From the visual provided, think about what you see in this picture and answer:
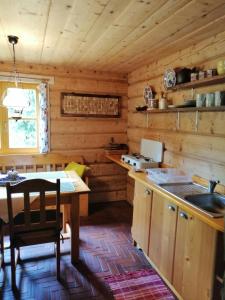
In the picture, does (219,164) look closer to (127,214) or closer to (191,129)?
(191,129)

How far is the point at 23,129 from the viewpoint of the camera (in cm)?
382

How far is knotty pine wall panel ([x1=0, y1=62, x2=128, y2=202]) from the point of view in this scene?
383 centimetres

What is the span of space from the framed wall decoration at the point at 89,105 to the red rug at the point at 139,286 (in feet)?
8.39

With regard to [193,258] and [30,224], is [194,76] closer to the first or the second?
[193,258]

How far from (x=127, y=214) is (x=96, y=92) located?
207 cm

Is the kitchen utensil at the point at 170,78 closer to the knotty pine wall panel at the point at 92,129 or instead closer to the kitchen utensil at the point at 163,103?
the kitchen utensil at the point at 163,103

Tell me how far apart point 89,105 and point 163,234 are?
256 cm

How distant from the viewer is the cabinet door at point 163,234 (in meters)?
1.95

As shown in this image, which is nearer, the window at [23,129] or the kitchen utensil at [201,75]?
the kitchen utensil at [201,75]

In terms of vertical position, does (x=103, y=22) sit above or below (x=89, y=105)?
above

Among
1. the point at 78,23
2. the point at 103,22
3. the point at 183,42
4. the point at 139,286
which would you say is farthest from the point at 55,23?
the point at 139,286

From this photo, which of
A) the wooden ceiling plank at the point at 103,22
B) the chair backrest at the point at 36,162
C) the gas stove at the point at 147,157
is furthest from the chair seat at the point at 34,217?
the wooden ceiling plank at the point at 103,22

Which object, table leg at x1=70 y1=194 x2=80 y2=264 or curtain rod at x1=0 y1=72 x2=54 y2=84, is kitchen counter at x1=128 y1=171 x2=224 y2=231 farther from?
curtain rod at x1=0 y1=72 x2=54 y2=84

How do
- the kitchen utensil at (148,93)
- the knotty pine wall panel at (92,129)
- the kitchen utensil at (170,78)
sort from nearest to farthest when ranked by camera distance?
the kitchen utensil at (170,78) → the kitchen utensil at (148,93) → the knotty pine wall panel at (92,129)
